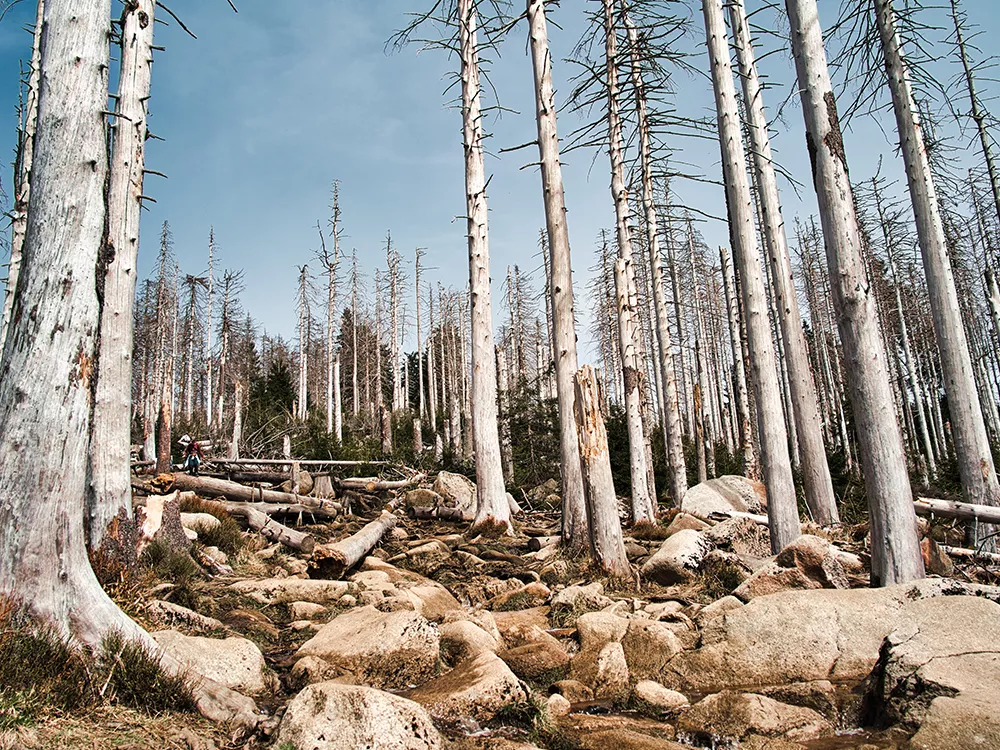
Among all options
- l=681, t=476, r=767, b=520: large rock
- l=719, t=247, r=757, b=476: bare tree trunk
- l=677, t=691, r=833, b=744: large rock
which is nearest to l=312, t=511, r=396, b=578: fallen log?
l=677, t=691, r=833, b=744: large rock

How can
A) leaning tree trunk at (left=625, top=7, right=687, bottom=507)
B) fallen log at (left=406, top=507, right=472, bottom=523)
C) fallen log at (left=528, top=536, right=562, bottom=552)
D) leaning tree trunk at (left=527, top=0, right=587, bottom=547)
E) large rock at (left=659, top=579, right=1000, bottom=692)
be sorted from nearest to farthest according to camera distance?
large rock at (left=659, top=579, right=1000, bottom=692)
leaning tree trunk at (left=527, top=0, right=587, bottom=547)
fallen log at (left=528, top=536, right=562, bottom=552)
fallen log at (left=406, top=507, right=472, bottom=523)
leaning tree trunk at (left=625, top=7, right=687, bottom=507)

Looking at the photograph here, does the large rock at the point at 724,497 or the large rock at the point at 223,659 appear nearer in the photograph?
the large rock at the point at 223,659

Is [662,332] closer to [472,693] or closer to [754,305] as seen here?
[754,305]

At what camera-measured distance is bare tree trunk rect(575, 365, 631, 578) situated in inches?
309

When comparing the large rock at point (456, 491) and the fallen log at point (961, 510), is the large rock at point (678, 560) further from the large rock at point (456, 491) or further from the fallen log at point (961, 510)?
the large rock at point (456, 491)

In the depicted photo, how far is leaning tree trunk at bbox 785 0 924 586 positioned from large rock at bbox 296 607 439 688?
12.8ft

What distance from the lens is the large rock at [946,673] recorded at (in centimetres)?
298

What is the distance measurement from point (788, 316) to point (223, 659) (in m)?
10.4

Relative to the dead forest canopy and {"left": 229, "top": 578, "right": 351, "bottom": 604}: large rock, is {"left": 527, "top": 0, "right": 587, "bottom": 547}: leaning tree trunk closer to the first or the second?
the dead forest canopy

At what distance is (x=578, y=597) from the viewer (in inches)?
257

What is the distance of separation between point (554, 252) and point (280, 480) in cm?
882

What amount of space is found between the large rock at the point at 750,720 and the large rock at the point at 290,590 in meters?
3.99

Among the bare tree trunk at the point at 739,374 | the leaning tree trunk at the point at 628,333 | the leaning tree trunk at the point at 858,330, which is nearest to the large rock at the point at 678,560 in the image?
the leaning tree trunk at the point at 858,330

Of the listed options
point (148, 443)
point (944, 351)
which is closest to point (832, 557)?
point (944, 351)
